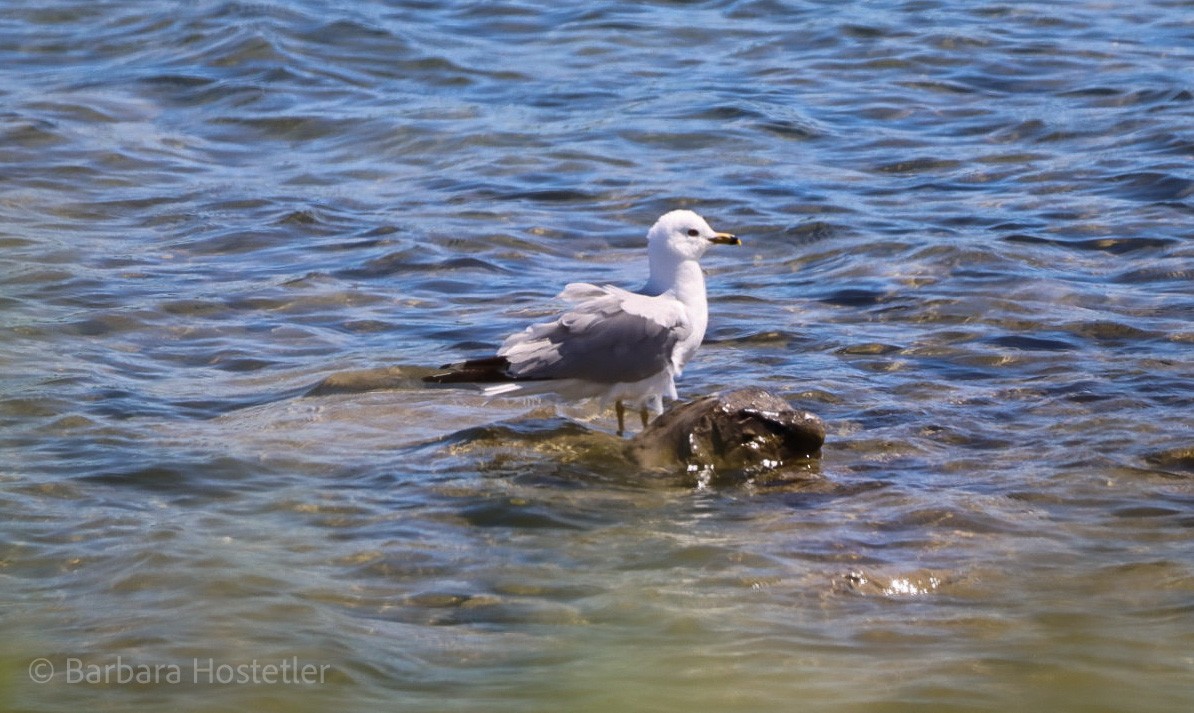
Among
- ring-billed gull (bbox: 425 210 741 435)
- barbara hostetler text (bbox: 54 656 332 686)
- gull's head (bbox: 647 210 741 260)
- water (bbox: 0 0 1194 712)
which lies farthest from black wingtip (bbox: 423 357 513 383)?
barbara hostetler text (bbox: 54 656 332 686)

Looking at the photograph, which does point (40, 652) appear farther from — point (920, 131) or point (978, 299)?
point (920, 131)

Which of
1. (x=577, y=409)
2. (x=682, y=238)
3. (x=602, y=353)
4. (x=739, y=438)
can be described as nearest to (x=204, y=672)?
(x=739, y=438)

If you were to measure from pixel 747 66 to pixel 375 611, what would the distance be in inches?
379

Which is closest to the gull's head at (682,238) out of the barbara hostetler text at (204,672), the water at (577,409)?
the water at (577,409)

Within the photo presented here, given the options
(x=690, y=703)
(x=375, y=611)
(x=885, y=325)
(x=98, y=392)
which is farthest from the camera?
(x=885, y=325)

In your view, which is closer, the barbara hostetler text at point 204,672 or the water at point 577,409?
the barbara hostetler text at point 204,672

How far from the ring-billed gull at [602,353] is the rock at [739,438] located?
0.40 m

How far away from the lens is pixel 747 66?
45.3 feet

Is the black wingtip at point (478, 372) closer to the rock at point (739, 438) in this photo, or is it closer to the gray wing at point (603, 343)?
the gray wing at point (603, 343)

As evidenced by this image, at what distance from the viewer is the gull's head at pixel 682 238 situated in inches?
283

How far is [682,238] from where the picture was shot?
7.21 meters

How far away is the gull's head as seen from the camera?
7.20 metres

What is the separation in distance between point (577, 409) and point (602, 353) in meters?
0.77

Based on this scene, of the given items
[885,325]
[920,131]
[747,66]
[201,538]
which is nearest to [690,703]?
[201,538]
